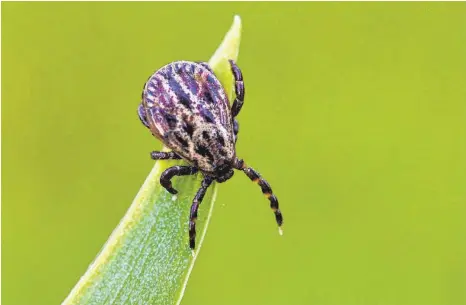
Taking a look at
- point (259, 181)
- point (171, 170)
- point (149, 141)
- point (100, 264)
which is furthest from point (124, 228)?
point (149, 141)

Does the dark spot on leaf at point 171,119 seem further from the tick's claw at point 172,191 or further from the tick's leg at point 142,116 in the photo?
the tick's claw at point 172,191

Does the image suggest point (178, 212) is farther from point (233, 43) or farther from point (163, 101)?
point (163, 101)

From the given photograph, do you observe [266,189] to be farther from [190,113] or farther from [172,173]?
[172,173]

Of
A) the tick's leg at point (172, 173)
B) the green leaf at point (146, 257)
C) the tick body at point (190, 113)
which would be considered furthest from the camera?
the tick body at point (190, 113)

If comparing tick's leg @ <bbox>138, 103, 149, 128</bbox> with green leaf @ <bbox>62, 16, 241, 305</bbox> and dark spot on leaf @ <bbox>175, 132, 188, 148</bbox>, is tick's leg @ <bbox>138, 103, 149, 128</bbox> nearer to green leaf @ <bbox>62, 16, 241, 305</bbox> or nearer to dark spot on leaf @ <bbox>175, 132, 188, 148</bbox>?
dark spot on leaf @ <bbox>175, 132, 188, 148</bbox>

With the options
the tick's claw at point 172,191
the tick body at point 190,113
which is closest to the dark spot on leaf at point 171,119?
the tick body at point 190,113

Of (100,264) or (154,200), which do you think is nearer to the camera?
(100,264)
